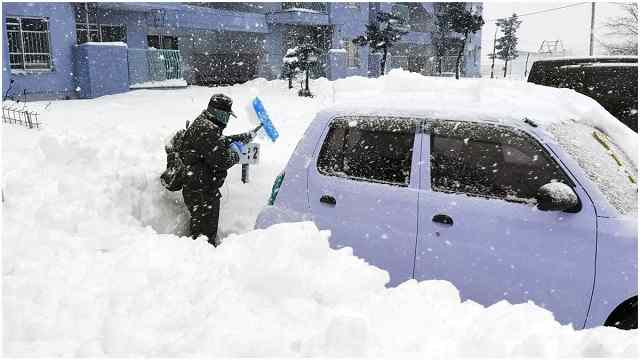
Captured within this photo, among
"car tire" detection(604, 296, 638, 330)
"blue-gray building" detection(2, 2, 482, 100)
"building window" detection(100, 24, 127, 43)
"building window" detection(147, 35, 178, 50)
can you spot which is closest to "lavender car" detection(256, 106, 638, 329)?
"car tire" detection(604, 296, 638, 330)

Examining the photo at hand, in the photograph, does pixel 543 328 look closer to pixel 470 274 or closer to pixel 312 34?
pixel 470 274

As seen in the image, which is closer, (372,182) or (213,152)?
(372,182)

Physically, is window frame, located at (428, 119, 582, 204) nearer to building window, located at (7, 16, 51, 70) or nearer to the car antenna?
the car antenna

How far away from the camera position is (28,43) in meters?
18.5

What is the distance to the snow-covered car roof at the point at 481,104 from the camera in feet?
12.1

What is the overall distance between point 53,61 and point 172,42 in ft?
29.8

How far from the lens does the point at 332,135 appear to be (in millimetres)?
4223

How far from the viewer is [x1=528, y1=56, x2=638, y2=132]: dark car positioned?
657 centimetres

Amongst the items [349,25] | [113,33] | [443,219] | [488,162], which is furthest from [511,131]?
[349,25]

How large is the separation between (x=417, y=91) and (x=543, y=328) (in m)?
2.27

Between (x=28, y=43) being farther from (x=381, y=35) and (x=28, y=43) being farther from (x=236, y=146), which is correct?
(x=381, y=35)

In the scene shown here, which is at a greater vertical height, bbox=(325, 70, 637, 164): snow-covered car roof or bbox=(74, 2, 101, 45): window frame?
bbox=(74, 2, 101, 45): window frame

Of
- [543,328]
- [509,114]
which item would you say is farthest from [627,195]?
[543,328]

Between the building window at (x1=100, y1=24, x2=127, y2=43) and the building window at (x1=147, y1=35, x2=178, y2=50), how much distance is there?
10.7ft
